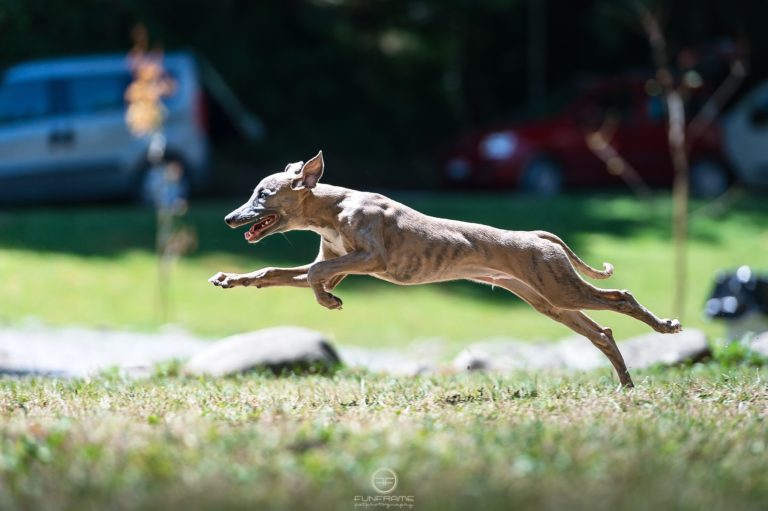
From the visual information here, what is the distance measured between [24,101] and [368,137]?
10.6m

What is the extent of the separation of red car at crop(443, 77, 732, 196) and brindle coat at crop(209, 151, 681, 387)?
1535 cm

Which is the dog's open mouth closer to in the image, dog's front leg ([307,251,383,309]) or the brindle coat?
the brindle coat

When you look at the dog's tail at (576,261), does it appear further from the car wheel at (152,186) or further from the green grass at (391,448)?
the car wheel at (152,186)

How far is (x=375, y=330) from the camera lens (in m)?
15.6

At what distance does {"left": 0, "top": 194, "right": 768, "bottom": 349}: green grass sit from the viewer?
1568cm

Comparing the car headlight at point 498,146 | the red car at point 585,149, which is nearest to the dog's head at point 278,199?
the red car at point 585,149

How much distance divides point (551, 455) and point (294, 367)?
15.1ft

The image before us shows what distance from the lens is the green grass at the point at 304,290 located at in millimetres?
15680

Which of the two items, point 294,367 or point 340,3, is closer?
point 294,367

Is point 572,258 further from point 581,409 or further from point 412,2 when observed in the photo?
point 412,2

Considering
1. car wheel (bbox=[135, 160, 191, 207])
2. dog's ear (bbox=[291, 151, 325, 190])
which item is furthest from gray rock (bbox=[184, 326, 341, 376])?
car wheel (bbox=[135, 160, 191, 207])

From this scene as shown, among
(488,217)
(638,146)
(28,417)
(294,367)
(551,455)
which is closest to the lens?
(551,455)

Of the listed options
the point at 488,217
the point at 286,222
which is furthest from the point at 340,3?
the point at 286,222

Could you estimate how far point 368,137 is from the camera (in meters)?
29.0
